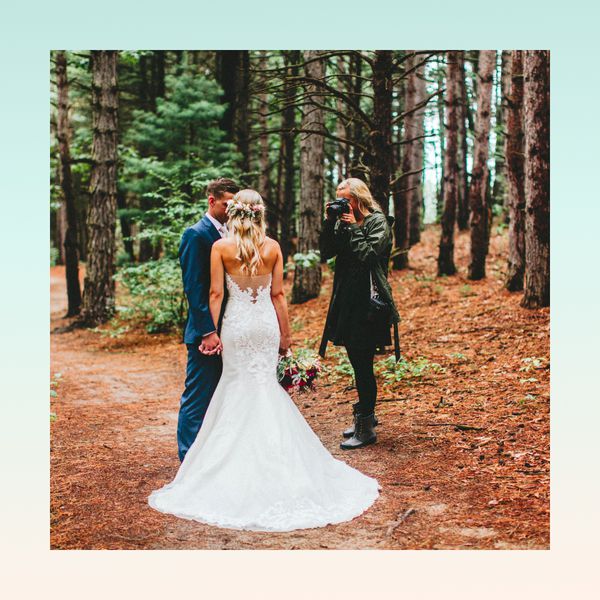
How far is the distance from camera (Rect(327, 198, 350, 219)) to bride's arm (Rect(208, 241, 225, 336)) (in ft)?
3.50

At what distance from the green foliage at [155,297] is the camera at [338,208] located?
5.20 m

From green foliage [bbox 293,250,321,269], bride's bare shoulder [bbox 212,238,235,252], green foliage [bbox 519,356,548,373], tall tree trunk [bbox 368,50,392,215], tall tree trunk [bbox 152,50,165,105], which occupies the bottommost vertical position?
green foliage [bbox 519,356,548,373]

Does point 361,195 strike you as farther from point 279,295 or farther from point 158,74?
point 158,74

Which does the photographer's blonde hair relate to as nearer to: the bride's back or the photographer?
the photographer

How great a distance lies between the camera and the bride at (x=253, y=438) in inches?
151

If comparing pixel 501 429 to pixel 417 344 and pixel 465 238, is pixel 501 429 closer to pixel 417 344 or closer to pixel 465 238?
pixel 417 344

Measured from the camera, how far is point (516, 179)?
29.0 ft

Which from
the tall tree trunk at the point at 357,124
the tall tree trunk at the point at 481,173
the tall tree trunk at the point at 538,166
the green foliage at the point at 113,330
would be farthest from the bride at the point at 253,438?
the tall tree trunk at the point at 481,173

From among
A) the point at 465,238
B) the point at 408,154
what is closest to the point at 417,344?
the point at 408,154

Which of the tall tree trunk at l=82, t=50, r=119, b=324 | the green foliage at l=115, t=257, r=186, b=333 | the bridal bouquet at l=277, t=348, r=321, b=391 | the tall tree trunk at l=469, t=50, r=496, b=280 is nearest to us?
the bridal bouquet at l=277, t=348, r=321, b=391

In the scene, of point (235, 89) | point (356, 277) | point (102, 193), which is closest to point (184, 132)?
point (102, 193)

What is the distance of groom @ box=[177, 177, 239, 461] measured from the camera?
4160mm

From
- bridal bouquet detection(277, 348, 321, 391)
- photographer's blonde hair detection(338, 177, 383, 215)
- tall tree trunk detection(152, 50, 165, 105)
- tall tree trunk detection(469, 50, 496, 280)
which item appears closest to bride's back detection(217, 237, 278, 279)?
bridal bouquet detection(277, 348, 321, 391)

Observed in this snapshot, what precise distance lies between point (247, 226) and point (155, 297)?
6398 millimetres
